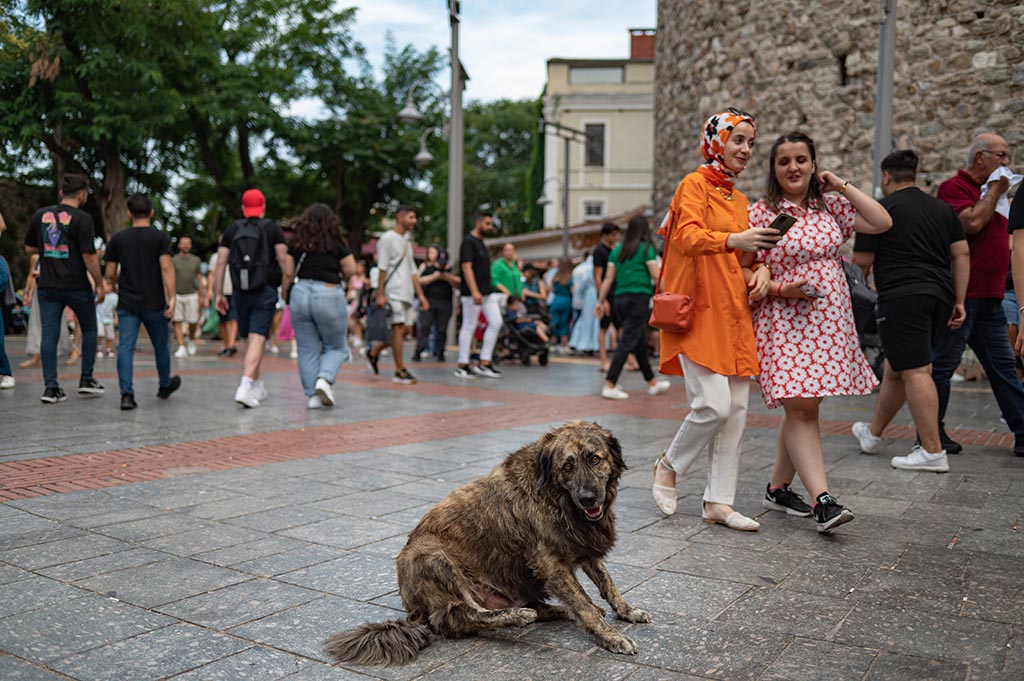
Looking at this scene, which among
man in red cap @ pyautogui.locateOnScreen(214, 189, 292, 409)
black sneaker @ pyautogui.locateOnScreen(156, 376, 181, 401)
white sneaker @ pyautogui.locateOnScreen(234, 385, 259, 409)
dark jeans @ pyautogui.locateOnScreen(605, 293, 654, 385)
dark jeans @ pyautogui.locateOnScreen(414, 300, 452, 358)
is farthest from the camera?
dark jeans @ pyautogui.locateOnScreen(414, 300, 452, 358)

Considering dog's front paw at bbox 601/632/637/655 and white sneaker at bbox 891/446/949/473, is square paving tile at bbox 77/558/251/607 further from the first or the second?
white sneaker at bbox 891/446/949/473

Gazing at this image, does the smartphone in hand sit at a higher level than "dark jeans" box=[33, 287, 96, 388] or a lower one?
higher

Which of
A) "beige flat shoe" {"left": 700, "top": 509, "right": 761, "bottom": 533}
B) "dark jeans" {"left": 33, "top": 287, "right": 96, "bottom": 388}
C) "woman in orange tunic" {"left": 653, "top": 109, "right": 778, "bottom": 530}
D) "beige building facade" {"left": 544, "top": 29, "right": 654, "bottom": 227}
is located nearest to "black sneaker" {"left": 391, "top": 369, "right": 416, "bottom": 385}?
"dark jeans" {"left": 33, "top": 287, "right": 96, "bottom": 388}

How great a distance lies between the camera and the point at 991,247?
→ 7.10m

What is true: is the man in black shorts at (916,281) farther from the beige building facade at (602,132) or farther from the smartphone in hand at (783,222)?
the beige building facade at (602,132)

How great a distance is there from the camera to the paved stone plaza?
2.93 metres

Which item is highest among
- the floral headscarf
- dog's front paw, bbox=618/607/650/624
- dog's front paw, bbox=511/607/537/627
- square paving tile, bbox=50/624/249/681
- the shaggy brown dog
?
the floral headscarf

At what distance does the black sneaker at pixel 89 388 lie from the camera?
948cm

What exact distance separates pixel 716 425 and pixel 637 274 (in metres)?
6.09

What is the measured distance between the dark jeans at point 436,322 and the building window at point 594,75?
1434 inches

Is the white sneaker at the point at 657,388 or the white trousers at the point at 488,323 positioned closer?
the white sneaker at the point at 657,388

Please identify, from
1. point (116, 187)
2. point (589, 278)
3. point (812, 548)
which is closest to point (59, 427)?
point (812, 548)

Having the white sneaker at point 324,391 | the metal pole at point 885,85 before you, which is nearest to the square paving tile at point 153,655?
the white sneaker at point 324,391

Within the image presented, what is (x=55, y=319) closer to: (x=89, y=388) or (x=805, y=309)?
(x=89, y=388)
